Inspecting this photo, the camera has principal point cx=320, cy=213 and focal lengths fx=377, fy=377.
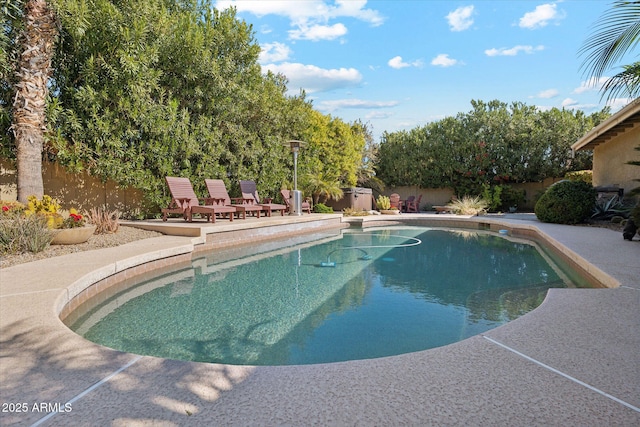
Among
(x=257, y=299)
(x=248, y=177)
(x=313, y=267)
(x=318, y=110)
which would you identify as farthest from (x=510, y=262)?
(x=318, y=110)

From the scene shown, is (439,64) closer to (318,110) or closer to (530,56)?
(530,56)

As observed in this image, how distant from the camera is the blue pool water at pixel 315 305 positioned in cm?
314

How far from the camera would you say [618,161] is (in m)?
11.8

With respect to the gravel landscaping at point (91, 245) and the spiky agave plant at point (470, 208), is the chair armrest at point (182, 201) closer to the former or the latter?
the gravel landscaping at point (91, 245)

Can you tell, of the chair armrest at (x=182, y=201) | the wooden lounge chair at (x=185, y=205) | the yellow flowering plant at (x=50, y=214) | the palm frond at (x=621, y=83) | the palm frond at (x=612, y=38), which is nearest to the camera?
the palm frond at (x=612, y=38)

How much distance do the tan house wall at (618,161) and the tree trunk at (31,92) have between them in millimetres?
13706

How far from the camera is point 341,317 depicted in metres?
3.82

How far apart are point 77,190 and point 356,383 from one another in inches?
379

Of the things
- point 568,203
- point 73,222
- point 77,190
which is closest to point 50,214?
point 73,222

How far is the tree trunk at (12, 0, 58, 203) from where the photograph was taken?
7.20 metres

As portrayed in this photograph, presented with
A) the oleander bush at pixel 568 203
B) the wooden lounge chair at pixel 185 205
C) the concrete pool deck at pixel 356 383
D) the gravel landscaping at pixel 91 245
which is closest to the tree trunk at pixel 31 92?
the gravel landscaping at pixel 91 245

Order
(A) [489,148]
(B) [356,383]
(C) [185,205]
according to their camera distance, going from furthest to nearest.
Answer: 1. (A) [489,148]
2. (C) [185,205]
3. (B) [356,383]

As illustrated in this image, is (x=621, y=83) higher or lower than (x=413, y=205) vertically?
higher

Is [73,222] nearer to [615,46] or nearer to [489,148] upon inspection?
[615,46]
